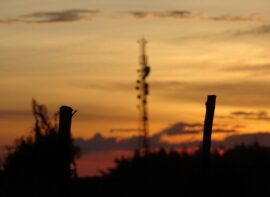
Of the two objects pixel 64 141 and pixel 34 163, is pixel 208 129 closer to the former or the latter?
pixel 64 141

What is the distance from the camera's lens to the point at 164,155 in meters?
37.3

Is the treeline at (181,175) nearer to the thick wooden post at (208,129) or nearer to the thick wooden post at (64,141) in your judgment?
the thick wooden post at (208,129)

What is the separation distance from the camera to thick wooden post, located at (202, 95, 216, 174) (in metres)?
27.6

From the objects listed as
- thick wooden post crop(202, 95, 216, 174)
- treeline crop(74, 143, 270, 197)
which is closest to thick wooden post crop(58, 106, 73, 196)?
thick wooden post crop(202, 95, 216, 174)

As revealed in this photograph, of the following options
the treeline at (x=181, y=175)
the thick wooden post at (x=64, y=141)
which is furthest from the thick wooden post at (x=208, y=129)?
the thick wooden post at (x=64, y=141)

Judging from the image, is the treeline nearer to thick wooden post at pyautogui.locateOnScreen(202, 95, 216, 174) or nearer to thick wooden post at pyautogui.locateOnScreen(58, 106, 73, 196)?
thick wooden post at pyautogui.locateOnScreen(202, 95, 216, 174)

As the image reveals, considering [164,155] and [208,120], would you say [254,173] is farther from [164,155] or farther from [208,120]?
[208,120]

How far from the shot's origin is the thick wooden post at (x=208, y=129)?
90.5 feet

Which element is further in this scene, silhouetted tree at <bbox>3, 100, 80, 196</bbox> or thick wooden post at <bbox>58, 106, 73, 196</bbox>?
silhouetted tree at <bbox>3, 100, 80, 196</bbox>

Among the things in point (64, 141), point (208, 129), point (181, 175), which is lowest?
point (181, 175)

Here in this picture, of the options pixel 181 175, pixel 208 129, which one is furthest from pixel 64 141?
pixel 181 175

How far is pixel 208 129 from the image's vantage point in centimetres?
2798

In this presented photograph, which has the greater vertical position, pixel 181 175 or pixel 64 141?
pixel 64 141

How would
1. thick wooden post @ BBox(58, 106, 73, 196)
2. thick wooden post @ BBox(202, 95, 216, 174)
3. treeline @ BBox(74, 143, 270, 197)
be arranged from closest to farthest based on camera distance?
thick wooden post @ BBox(58, 106, 73, 196) → thick wooden post @ BBox(202, 95, 216, 174) → treeline @ BBox(74, 143, 270, 197)
